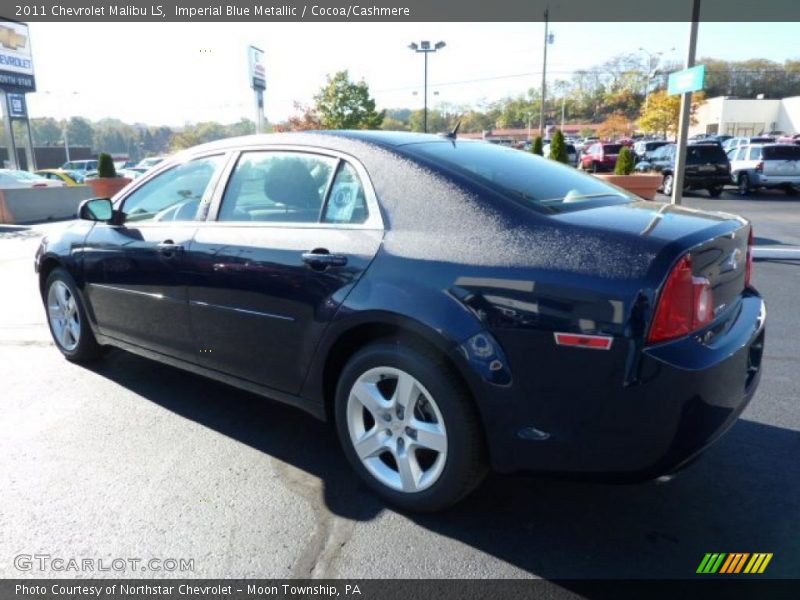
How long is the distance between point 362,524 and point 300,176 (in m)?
1.75

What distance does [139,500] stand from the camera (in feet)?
9.48

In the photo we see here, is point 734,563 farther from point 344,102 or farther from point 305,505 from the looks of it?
point 344,102

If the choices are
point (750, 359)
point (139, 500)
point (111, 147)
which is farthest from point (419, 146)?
point (111, 147)

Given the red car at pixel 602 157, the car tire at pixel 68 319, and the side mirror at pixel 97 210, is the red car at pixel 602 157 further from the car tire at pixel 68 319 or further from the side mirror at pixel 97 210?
the side mirror at pixel 97 210

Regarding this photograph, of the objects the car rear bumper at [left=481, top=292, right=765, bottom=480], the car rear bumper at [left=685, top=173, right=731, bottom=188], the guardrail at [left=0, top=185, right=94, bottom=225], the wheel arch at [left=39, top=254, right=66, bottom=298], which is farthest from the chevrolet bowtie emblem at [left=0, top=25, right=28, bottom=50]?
the car rear bumper at [left=481, top=292, right=765, bottom=480]

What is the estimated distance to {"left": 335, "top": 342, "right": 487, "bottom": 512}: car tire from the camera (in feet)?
8.14

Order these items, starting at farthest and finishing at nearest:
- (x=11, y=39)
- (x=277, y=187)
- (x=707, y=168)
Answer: (x=11, y=39) < (x=707, y=168) < (x=277, y=187)

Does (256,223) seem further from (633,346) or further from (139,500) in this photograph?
(633,346)

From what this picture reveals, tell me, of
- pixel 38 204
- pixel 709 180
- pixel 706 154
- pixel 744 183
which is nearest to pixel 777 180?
pixel 744 183

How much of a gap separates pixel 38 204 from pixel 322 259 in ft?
55.7

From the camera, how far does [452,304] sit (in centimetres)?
243

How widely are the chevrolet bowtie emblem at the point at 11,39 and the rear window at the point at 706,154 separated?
2992 centimetres

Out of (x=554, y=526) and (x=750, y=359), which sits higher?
(x=750, y=359)

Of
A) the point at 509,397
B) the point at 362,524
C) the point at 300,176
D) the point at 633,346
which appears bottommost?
the point at 362,524
